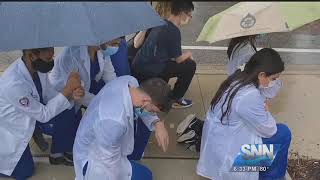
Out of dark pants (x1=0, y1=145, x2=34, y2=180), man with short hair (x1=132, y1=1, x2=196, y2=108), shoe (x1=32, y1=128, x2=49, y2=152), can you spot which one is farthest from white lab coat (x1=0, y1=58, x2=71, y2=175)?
man with short hair (x1=132, y1=1, x2=196, y2=108)

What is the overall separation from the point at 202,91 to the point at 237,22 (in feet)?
5.77

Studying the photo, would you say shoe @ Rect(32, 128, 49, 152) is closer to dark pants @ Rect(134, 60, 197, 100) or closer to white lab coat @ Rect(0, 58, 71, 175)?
white lab coat @ Rect(0, 58, 71, 175)

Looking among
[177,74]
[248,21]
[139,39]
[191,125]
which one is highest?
[248,21]

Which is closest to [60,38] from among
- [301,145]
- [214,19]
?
[214,19]

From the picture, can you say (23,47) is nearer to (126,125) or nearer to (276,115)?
(126,125)

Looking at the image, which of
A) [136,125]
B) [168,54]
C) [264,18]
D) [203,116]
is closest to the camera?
[264,18]

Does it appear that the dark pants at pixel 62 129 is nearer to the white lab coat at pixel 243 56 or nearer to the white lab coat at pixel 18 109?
the white lab coat at pixel 18 109

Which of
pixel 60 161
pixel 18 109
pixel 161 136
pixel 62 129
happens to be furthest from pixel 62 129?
pixel 161 136

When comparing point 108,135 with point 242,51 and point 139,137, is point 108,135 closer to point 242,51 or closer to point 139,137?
point 139,137

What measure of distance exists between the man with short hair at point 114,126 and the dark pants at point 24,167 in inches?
24.2

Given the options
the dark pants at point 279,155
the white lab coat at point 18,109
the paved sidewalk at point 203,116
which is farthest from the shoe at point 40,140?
the dark pants at point 279,155

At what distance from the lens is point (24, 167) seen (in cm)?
362

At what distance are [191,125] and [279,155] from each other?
91cm

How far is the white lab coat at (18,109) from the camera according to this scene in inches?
127
